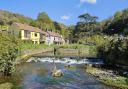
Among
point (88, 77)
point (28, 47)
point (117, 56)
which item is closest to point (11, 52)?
point (88, 77)

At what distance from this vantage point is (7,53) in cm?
3238

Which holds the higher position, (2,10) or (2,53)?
(2,10)

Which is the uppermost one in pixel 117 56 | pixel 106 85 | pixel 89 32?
pixel 89 32

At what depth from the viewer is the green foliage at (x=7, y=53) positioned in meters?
32.0

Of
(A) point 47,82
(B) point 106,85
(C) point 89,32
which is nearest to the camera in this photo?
(B) point 106,85

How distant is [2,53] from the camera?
3194 centimetres

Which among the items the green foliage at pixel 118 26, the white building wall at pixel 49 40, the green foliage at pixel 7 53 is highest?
the green foliage at pixel 118 26

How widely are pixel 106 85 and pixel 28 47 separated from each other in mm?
36416

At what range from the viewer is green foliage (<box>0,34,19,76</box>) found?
3196 centimetres

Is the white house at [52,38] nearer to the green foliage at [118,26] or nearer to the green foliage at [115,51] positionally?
the green foliage at [118,26]

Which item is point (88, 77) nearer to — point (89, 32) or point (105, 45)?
point (105, 45)

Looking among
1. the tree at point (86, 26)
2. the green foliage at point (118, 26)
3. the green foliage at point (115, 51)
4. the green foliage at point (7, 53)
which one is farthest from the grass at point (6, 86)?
the tree at point (86, 26)

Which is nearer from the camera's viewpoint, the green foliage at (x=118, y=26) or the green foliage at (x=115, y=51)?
the green foliage at (x=115, y=51)

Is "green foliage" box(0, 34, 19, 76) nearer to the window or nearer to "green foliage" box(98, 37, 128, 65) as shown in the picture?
"green foliage" box(98, 37, 128, 65)
